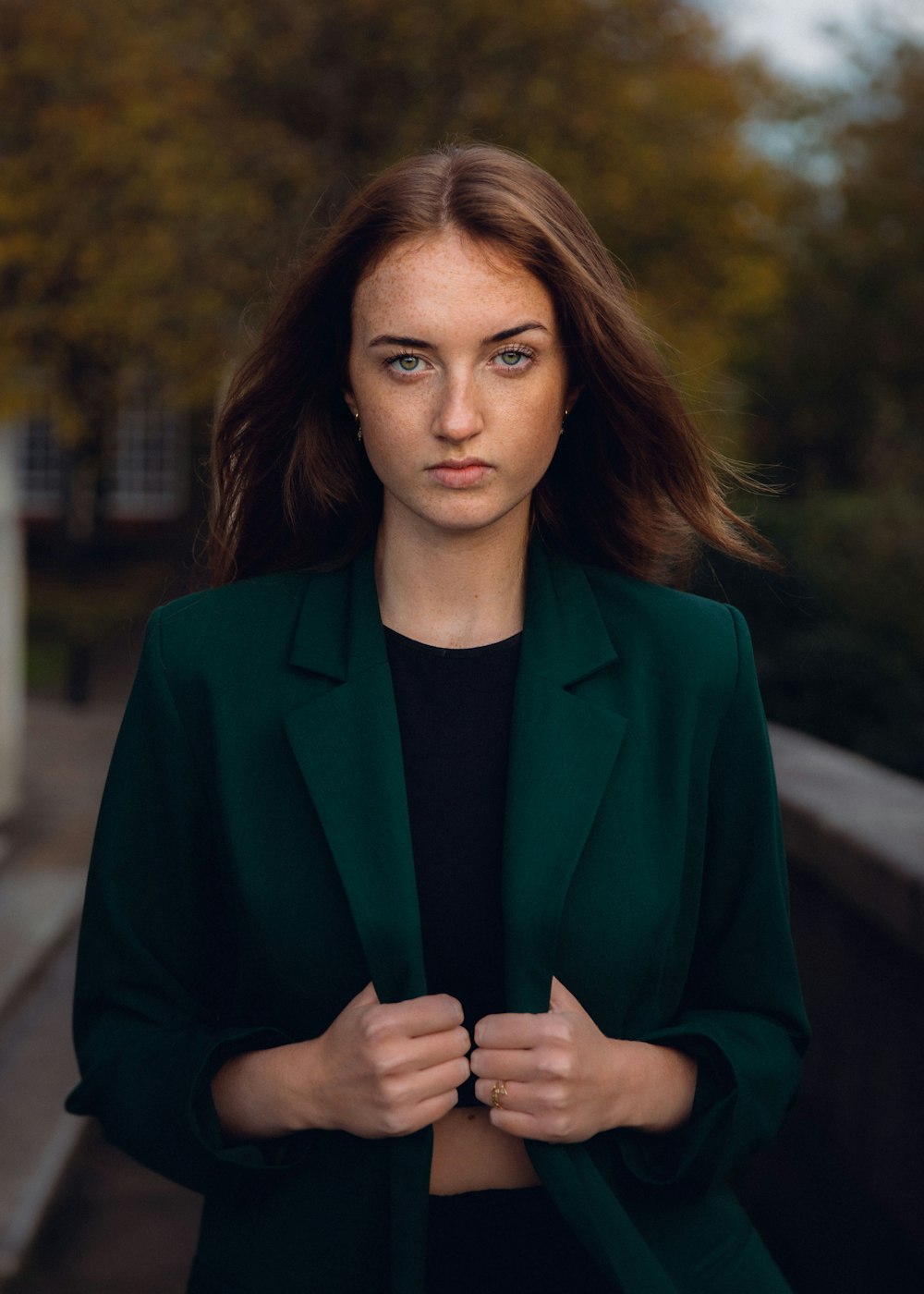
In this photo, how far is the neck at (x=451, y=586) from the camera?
1.89m

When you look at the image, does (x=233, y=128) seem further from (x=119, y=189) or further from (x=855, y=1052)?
(x=855, y=1052)

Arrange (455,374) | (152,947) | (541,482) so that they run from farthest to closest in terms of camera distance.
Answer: (541,482) < (152,947) < (455,374)

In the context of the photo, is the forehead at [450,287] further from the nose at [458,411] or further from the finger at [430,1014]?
the finger at [430,1014]

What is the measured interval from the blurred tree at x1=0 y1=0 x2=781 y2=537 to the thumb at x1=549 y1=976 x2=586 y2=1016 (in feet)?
31.1

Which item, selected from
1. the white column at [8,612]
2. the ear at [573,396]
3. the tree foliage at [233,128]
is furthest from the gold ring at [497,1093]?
the tree foliage at [233,128]

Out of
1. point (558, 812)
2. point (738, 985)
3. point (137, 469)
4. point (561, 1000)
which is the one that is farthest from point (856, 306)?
point (561, 1000)

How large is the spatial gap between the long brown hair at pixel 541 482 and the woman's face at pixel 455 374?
5 centimetres

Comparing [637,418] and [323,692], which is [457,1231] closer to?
[323,692]

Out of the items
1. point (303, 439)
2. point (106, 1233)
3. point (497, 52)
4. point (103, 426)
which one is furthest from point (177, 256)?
point (303, 439)

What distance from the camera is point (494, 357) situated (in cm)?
173

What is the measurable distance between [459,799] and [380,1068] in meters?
0.37

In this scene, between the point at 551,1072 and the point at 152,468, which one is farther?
the point at 152,468

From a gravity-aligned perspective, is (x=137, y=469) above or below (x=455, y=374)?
below

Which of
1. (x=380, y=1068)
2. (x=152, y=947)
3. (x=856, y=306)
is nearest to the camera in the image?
(x=380, y=1068)
